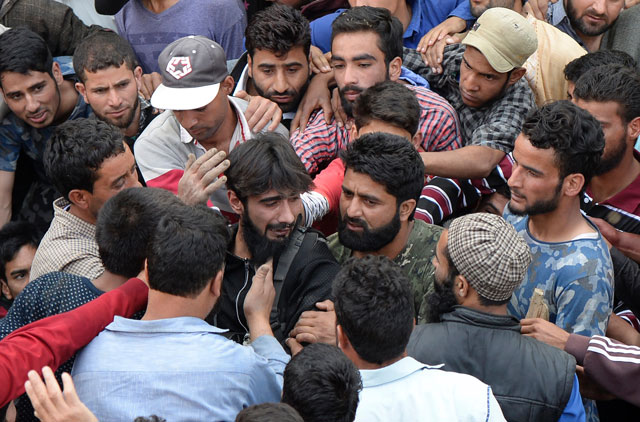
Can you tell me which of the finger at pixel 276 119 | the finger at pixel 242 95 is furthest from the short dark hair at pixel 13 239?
the finger at pixel 276 119

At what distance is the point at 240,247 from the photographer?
12.0 ft

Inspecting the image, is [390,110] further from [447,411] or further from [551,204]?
[447,411]

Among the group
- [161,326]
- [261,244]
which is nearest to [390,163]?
[261,244]

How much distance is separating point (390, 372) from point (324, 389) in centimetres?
36

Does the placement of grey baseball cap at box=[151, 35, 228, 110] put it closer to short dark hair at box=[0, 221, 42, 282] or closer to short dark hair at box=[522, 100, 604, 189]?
short dark hair at box=[0, 221, 42, 282]

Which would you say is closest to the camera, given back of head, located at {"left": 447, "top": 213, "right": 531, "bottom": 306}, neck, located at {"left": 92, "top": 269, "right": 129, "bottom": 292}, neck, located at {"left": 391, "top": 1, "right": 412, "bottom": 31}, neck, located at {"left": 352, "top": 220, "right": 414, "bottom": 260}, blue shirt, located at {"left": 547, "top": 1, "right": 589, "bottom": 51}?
back of head, located at {"left": 447, "top": 213, "right": 531, "bottom": 306}

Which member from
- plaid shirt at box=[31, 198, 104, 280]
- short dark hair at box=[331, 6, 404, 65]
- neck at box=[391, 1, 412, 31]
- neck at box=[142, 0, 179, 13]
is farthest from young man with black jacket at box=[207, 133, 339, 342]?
neck at box=[142, 0, 179, 13]

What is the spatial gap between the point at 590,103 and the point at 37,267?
289 centimetres

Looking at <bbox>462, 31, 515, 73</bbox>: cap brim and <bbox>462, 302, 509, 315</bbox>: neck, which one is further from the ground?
<bbox>462, 31, 515, 73</bbox>: cap brim

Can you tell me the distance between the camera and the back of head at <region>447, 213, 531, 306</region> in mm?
2951

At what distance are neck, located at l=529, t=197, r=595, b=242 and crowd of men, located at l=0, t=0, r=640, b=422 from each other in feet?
0.04

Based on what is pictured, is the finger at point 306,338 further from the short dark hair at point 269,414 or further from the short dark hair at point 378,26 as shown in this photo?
the short dark hair at point 378,26

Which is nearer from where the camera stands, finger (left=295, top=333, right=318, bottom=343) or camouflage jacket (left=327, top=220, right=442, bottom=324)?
finger (left=295, top=333, right=318, bottom=343)

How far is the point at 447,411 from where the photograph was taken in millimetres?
2570
